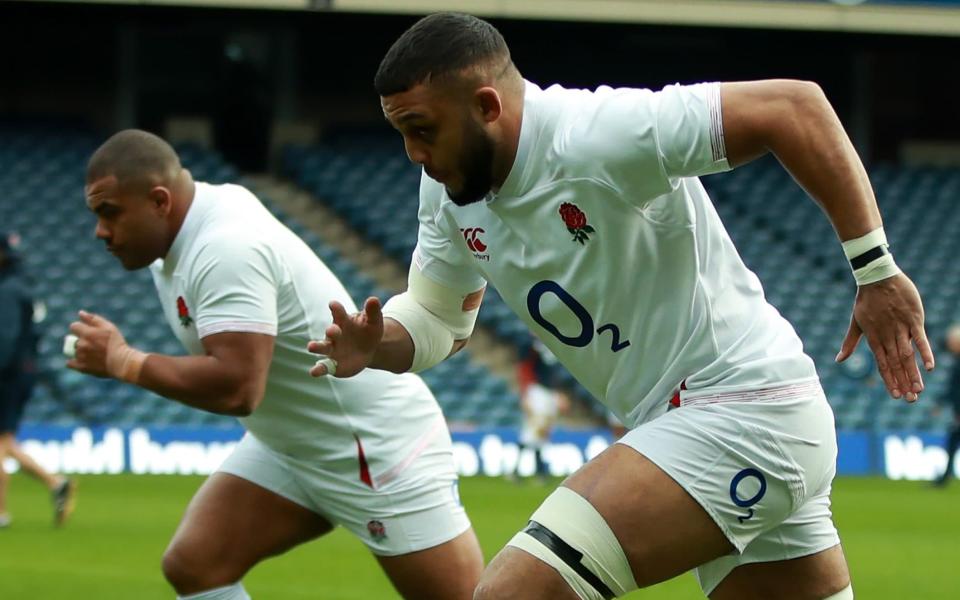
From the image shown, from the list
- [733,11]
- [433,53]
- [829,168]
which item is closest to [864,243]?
[829,168]

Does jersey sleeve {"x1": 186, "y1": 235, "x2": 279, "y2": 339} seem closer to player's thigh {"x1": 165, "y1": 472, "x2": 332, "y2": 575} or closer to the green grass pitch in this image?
player's thigh {"x1": 165, "y1": 472, "x2": 332, "y2": 575}

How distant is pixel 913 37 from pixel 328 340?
76.1 feet

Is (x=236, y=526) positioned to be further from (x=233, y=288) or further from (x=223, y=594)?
(x=233, y=288)

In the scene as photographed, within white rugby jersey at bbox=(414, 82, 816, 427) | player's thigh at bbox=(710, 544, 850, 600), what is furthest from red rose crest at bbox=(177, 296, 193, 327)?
player's thigh at bbox=(710, 544, 850, 600)

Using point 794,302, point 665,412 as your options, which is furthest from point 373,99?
point 665,412

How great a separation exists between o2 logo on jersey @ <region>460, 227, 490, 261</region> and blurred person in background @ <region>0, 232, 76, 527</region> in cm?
820

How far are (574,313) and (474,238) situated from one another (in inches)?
14.6

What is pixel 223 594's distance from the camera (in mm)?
5688

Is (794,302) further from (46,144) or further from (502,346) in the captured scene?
(46,144)

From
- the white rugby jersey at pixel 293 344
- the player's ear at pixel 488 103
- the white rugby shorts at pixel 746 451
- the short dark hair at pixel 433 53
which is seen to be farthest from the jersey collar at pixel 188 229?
the white rugby shorts at pixel 746 451

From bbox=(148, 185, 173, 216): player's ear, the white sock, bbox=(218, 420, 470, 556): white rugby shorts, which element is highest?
bbox=(148, 185, 173, 216): player's ear

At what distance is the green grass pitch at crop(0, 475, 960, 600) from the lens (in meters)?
9.04

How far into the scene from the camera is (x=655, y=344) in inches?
166

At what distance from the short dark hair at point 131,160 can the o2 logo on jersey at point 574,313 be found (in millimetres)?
1845
